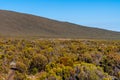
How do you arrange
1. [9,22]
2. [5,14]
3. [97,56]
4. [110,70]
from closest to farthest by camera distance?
[110,70], [97,56], [9,22], [5,14]

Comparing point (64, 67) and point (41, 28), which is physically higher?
point (41, 28)

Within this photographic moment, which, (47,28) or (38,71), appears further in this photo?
(47,28)

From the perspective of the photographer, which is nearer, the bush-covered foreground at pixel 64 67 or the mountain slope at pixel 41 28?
the bush-covered foreground at pixel 64 67

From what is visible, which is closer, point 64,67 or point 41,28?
point 64,67

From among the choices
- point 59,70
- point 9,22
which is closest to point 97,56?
point 59,70

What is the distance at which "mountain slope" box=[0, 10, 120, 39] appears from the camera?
134m

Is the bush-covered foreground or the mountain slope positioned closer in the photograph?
the bush-covered foreground

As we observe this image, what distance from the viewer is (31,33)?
13312 centimetres

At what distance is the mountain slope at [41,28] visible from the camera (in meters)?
134

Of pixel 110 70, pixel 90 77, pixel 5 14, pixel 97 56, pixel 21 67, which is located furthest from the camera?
pixel 5 14

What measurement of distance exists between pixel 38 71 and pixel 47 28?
Result: 122 metres

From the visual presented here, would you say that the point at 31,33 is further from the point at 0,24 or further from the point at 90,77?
the point at 90,77

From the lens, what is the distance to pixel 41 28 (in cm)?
14575

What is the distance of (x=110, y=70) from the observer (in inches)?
832
